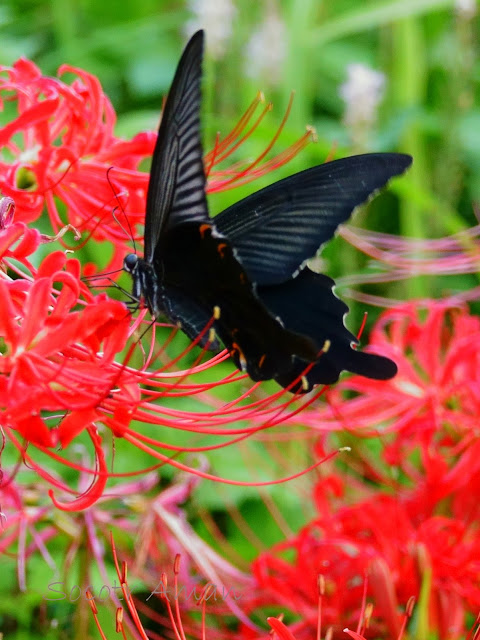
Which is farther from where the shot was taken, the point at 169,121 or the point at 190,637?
the point at 190,637

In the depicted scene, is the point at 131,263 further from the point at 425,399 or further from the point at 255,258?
the point at 425,399

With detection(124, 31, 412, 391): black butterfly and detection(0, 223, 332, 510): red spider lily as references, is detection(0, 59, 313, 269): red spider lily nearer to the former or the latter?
detection(124, 31, 412, 391): black butterfly

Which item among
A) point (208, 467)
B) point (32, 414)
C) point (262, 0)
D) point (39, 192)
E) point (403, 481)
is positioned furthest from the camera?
point (262, 0)

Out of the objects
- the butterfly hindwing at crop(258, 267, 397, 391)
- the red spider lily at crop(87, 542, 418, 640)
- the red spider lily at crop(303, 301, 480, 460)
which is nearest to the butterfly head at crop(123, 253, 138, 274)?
the butterfly hindwing at crop(258, 267, 397, 391)

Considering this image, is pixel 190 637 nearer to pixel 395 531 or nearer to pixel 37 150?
pixel 395 531

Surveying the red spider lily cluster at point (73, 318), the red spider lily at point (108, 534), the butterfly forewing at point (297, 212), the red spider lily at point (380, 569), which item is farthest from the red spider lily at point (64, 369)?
the red spider lily at point (380, 569)

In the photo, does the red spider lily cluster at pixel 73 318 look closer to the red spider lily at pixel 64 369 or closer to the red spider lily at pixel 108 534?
the red spider lily at pixel 64 369

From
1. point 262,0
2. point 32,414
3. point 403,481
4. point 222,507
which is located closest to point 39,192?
point 32,414

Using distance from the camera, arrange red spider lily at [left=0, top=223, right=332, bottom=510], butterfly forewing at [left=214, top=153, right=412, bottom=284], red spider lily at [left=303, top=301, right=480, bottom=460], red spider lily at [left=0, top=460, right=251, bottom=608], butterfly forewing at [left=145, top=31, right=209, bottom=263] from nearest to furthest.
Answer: red spider lily at [left=0, top=223, right=332, bottom=510], butterfly forewing at [left=145, top=31, right=209, bottom=263], butterfly forewing at [left=214, top=153, right=412, bottom=284], red spider lily at [left=0, top=460, right=251, bottom=608], red spider lily at [left=303, top=301, right=480, bottom=460]
